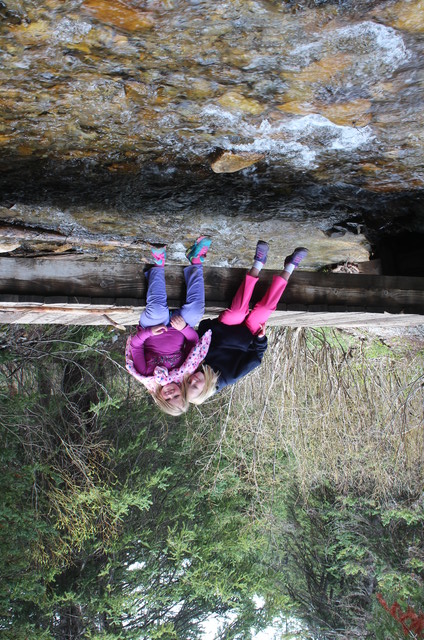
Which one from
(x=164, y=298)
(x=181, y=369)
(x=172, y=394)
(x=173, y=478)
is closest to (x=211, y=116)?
(x=164, y=298)

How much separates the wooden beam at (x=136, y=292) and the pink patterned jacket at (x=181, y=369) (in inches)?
8.3

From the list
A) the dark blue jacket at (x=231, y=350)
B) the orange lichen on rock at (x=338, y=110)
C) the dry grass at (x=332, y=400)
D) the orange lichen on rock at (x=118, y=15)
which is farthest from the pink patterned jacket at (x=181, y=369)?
the dry grass at (x=332, y=400)

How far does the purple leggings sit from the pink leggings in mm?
239

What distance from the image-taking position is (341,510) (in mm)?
7664

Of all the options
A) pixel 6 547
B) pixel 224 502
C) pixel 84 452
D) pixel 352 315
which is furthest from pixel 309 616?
pixel 352 315

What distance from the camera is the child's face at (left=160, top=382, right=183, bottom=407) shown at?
312cm

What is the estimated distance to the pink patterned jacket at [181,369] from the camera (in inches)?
122

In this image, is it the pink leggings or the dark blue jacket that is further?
the dark blue jacket

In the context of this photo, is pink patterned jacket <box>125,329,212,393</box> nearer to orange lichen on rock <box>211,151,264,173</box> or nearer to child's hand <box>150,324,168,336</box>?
child's hand <box>150,324,168,336</box>

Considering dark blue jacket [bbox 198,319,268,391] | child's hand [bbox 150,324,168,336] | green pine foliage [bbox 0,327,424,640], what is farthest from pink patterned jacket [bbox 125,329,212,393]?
green pine foliage [bbox 0,327,424,640]

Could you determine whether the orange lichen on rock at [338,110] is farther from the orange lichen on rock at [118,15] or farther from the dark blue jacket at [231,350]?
the dark blue jacket at [231,350]

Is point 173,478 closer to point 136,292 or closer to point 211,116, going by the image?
point 136,292

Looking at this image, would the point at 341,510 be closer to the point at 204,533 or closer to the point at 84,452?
the point at 204,533

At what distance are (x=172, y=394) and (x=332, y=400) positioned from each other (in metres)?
2.77
